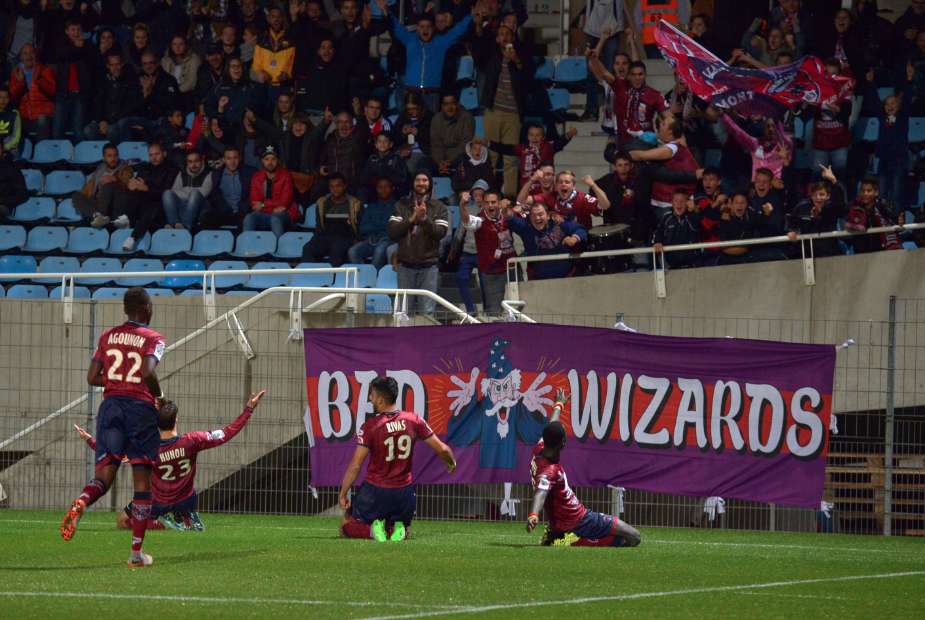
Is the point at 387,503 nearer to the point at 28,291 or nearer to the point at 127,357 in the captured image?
the point at 127,357

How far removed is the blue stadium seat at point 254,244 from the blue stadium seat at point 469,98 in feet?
12.1

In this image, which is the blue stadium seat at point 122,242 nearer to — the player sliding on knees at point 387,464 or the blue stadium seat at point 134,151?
the blue stadium seat at point 134,151

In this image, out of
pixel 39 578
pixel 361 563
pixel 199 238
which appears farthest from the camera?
pixel 199 238

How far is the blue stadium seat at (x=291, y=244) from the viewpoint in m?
22.2

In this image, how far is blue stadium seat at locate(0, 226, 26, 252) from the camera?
23.6 m

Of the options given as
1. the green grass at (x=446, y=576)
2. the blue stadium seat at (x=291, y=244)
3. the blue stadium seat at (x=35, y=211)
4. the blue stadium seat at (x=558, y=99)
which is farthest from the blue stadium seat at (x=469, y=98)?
the green grass at (x=446, y=576)

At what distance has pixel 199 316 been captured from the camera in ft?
63.1

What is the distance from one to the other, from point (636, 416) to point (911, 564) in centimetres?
428

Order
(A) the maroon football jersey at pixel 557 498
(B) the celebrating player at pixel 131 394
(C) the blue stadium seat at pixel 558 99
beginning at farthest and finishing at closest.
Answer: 1. (C) the blue stadium seat at pixel 558 99
2. (A) the maroon football jersey at pixel 557 498
3. (B) the celebrating player at pixel 131 394

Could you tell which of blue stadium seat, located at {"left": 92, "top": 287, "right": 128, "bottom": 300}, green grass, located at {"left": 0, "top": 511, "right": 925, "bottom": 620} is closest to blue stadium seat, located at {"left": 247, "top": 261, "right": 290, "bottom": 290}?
blue stadium seat, located at {"left": 92, "top": 287, "right": 128, "bottom": 300}

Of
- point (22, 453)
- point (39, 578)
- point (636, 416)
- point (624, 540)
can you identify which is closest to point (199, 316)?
point (22, 453)

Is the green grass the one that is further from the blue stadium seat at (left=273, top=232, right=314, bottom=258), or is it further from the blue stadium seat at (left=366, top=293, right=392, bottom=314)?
the blue stadium seat at (left=273, top=232, right=314, bottom=258)

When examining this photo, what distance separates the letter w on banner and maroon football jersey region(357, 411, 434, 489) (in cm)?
292

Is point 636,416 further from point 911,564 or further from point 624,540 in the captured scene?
point 911,564
